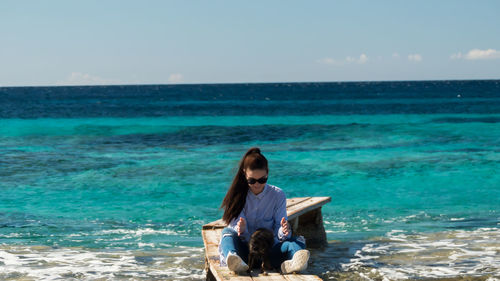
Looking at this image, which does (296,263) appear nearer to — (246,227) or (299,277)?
(299,277)

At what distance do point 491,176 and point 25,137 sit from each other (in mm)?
22558

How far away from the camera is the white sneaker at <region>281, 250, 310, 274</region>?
5.74 m

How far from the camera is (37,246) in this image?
9.45m

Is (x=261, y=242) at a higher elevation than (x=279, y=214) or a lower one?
lower

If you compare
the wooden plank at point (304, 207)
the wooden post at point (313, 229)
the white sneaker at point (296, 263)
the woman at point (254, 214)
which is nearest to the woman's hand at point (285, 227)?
the woman at point (254, 214)

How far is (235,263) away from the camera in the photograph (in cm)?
570

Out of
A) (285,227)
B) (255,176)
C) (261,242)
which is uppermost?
(255,176)

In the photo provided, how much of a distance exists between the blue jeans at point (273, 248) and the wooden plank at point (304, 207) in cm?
203

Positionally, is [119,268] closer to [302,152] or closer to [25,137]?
[302,152]

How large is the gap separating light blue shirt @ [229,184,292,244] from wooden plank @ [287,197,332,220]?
1.79m

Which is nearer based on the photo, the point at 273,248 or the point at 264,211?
the point at 273,248

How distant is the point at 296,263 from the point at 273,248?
456 mm

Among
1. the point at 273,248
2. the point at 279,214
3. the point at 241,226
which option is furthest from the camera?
the point at 279,214

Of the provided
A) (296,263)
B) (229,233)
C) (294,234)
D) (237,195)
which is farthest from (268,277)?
(294,234)
